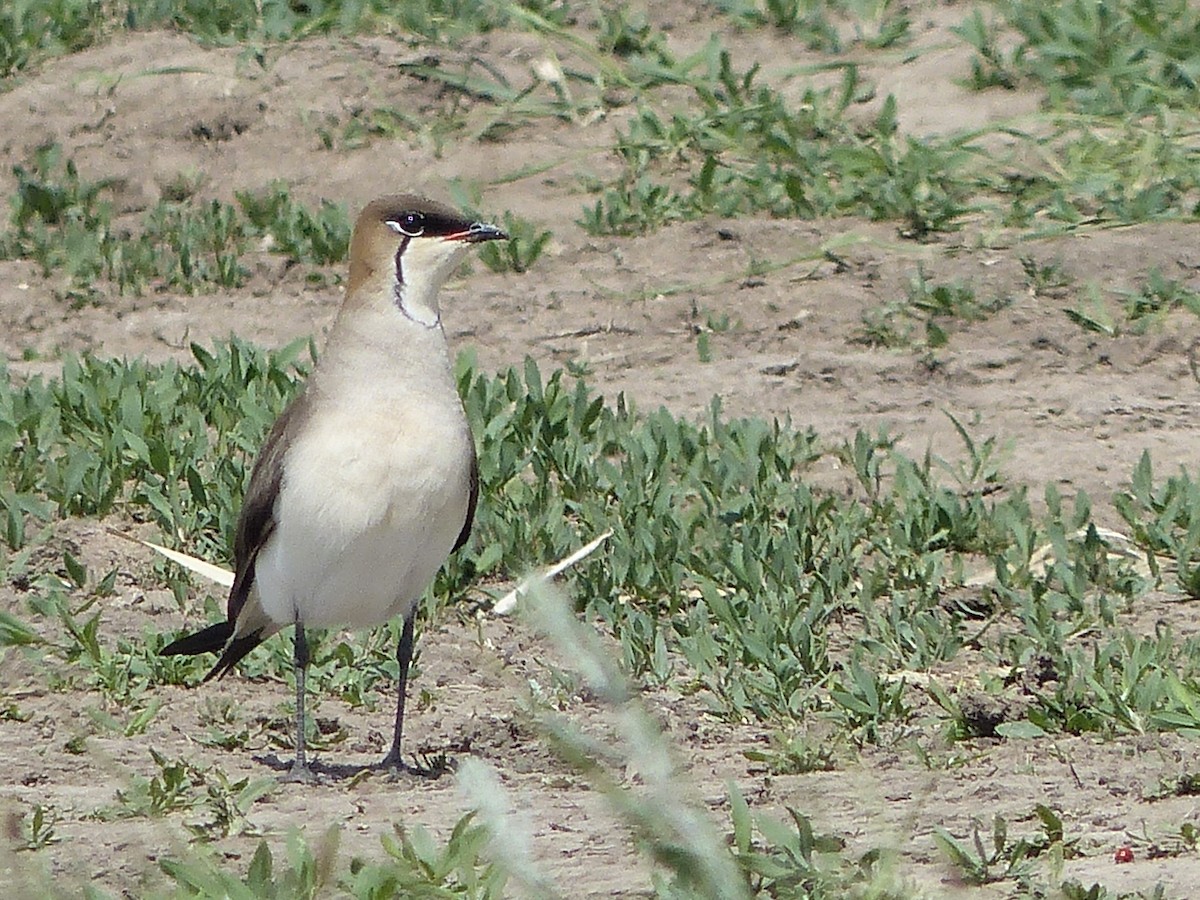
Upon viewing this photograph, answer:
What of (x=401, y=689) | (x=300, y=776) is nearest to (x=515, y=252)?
(x=401, y=689)

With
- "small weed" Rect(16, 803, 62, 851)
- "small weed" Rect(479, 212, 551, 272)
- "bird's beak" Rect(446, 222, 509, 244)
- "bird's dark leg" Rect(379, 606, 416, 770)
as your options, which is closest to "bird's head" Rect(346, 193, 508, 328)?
"bird's beak" Rect(446, 222, 509, 244)

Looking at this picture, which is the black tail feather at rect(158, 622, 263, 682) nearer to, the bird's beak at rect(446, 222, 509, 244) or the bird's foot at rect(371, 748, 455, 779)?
the bird's foot at rect(371, 748, 455, 779)

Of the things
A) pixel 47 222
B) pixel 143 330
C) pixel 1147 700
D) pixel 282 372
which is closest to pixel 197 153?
pixel 47 222

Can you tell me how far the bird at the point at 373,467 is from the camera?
14.7ft

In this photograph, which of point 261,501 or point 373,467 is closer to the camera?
point 373,467

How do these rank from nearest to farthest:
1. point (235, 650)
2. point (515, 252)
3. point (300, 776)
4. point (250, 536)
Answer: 1. point (300, 776)
2. point (250, 536)
3. point (235, 650)
4. point (515, 252)

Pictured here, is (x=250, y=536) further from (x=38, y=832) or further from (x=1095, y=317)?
(x=1095, y=317)

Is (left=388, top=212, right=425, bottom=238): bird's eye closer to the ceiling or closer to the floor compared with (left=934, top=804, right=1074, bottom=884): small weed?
closer to the ceiling

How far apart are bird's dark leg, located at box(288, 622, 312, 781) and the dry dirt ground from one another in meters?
0.13

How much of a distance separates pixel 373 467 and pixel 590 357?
2835mm

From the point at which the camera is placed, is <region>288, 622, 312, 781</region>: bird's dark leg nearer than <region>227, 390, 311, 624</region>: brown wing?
Yes

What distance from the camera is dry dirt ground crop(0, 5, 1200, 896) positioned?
4.07 m

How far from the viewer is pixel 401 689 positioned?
15.4ft

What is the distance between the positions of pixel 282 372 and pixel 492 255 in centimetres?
148
